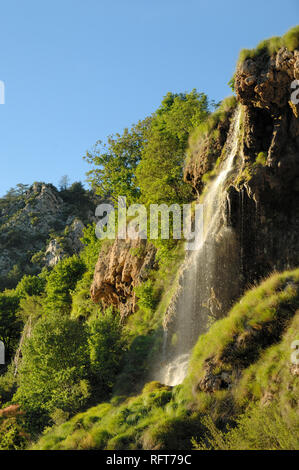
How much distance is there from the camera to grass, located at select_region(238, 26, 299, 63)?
526 inches

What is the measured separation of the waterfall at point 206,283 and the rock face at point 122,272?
6314 mm

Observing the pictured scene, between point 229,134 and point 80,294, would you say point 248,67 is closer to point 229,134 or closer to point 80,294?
point 229,134

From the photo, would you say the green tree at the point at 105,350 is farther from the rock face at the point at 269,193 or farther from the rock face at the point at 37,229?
the rock face at the point at 37,229

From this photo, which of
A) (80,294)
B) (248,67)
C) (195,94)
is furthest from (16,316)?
(248,67)

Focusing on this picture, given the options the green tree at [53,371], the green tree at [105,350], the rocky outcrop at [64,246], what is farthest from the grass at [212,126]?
the rocky outcrop at [64,246]

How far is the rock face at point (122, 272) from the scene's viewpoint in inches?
961

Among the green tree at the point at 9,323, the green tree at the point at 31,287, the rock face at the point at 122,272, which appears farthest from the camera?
the green tree at the point at 31,287

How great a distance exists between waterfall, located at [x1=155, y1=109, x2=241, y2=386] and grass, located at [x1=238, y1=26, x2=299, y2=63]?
2.86 m

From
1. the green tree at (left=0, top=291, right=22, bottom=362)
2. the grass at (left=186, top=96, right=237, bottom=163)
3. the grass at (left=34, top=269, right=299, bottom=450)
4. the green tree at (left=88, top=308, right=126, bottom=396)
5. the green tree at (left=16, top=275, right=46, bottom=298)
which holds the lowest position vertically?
the green tree at (left=0, top=291, right=22, bottom=362)

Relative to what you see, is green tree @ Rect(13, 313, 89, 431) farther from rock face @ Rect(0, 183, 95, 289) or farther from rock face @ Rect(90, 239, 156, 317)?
rock face @ Rect(0, 183, 95, 289)

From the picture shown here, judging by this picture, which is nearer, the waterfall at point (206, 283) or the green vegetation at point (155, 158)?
the waterfall at point (206, 283)

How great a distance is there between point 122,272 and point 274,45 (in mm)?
16468

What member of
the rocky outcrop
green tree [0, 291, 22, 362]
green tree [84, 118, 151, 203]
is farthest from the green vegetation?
the rocky outcrop
